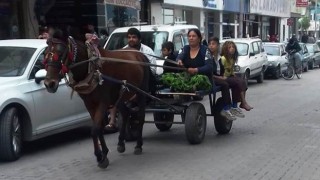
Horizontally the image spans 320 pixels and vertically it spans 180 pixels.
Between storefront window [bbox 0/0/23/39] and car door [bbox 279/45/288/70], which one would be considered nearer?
storefront window [bbox 0/0/23/39]

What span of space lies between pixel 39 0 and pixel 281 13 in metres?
34.1

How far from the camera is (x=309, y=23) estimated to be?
68.1m

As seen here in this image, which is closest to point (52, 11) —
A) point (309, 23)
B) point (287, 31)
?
point (287, 31)

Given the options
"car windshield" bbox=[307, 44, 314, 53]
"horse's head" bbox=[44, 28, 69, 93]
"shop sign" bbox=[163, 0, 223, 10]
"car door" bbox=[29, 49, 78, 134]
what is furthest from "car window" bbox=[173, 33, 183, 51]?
"car windshield" bbox=[307, 44, 314, 53]

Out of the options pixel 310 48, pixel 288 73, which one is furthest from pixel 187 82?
pixel 310 48

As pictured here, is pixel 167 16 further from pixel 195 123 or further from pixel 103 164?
pixel 103 164

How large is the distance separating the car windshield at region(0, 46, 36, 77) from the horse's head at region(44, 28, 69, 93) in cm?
178

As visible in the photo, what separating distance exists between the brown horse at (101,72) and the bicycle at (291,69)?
53.1 ft

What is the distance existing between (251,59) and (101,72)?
1357cm

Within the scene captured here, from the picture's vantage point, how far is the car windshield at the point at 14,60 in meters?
8.31

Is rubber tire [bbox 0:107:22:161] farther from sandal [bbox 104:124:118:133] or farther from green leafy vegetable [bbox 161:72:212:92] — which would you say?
green leafy vegetable [bbox 161:72:212:92]

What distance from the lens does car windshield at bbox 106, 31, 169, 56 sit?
13.5 m

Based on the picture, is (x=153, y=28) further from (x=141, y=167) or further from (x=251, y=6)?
(x=251, y=6)

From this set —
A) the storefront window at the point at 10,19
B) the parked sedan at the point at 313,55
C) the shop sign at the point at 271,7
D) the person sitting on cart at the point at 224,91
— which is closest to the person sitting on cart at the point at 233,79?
the person sitting on cart at the point at 224,91
